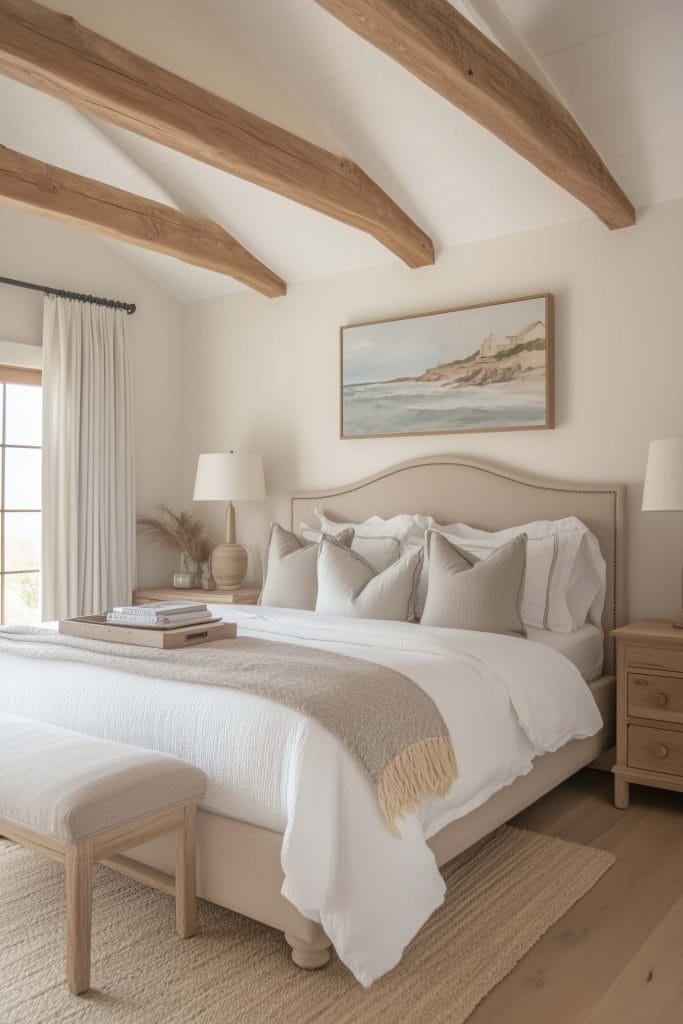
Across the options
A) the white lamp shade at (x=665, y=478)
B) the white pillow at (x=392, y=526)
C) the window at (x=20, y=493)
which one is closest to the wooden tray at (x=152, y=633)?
the white pillow at (x=392, y=526)

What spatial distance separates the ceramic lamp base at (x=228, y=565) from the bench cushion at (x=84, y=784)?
265 centimetres

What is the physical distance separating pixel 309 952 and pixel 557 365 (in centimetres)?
284

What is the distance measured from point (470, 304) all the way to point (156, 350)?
2173mm

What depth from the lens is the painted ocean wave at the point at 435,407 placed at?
165 inches

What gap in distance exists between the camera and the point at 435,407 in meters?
4.48

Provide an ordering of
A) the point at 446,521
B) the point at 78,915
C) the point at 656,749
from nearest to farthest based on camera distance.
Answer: the point at 78,915, the point at 656,749, the point at 446,521

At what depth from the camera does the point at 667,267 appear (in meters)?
3.79

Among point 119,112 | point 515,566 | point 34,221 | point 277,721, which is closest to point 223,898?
point 277,721

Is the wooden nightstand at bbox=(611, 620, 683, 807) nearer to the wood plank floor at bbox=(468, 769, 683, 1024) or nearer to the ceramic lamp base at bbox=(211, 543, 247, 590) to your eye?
the wood plank floor at bbox=(468, 769, 683, 1024)

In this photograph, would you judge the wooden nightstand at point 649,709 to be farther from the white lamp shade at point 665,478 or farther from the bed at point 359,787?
the white lamp shade at point 665,478

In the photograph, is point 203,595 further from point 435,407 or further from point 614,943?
point 614,943

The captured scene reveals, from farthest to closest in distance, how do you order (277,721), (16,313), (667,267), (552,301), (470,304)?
1. (16,313)
2. (470,304)
3. (552,301)
4. (667,267)
5. (277,721)

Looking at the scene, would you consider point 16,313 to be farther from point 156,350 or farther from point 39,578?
point 39,578

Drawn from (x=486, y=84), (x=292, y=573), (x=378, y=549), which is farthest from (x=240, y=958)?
(x=486, y=84)
